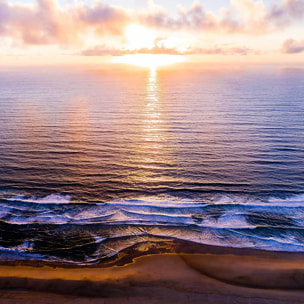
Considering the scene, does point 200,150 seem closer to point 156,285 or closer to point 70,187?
point 70,187

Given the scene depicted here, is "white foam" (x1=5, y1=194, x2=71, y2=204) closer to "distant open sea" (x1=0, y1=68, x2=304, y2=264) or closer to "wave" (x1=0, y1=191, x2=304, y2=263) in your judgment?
"wave" (x1=0, y1=191, x2=304, y2=263)

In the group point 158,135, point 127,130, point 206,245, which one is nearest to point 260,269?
point 206,245

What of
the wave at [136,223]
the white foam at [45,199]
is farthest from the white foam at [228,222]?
the white foam at [45,199]

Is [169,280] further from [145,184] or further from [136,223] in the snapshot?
[145,184]

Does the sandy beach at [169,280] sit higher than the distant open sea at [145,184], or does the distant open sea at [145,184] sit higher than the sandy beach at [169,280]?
the distant open sea at [145,184]

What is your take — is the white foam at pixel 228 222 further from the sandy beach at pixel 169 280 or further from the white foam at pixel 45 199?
the white foam at pixel 45 199

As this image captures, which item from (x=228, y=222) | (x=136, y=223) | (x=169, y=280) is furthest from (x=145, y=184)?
(x=169, y=280)
